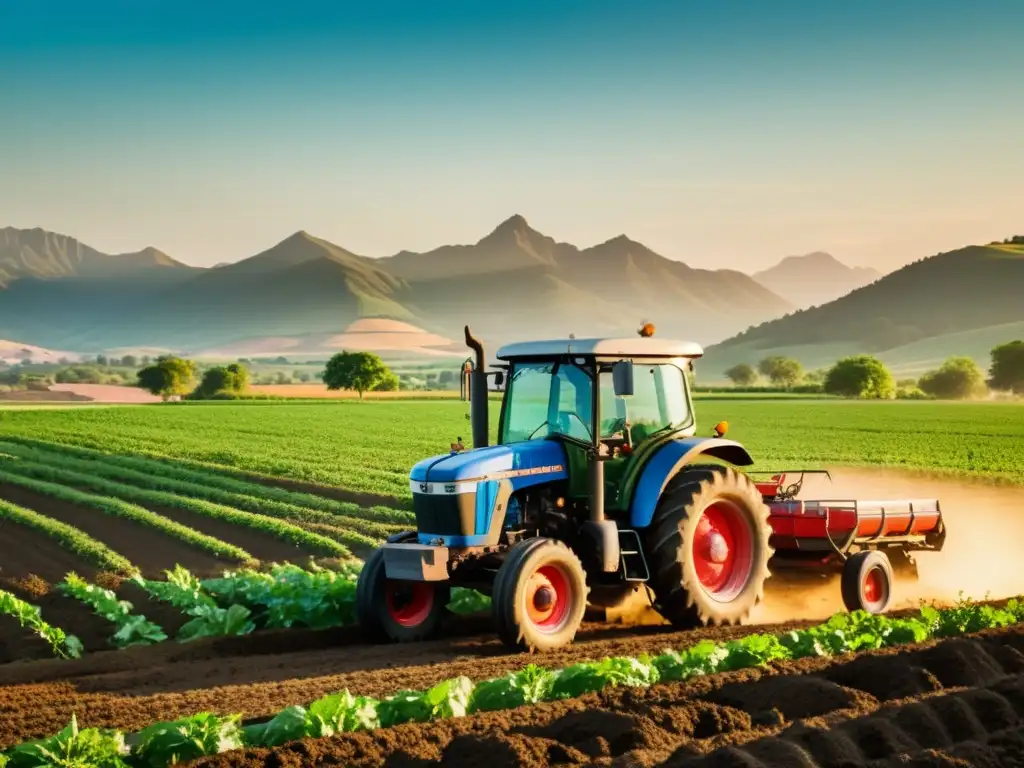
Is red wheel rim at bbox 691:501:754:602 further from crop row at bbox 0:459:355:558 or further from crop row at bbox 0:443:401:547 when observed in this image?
crop row at bbox 0:443:401:547

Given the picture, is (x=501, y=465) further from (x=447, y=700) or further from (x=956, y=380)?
(x=956, y=380)

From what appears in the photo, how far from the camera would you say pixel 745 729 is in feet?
21.9

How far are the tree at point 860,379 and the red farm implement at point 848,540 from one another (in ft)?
141

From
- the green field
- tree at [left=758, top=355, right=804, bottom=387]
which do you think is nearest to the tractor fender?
the green field

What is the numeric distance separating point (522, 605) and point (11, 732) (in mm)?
3704

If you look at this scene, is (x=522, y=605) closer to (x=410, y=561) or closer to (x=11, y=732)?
(x=410, y=561)

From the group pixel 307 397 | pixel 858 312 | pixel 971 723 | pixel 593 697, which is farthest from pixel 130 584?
pixel 858 312

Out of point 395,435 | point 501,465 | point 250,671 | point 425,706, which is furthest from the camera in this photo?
point 395,435

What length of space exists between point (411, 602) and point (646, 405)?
2705mm

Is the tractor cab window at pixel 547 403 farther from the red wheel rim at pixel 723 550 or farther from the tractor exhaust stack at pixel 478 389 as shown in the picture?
the red wheel rim at pixel 723 550

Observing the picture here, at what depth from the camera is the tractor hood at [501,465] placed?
965cm

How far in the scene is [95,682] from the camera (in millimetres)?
8609

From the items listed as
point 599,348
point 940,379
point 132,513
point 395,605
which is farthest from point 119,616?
point 940,379

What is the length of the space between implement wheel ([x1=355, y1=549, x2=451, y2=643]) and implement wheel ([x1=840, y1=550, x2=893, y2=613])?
12.8ft
